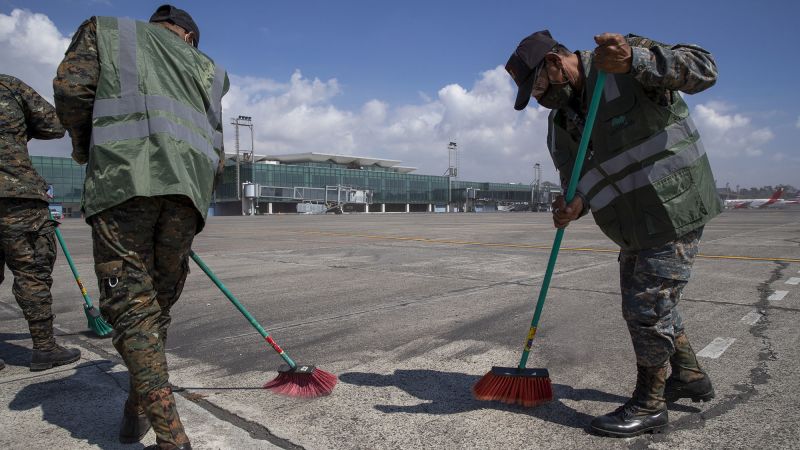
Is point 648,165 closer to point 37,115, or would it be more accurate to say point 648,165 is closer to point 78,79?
point 78,79

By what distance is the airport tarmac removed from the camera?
91.1 inches

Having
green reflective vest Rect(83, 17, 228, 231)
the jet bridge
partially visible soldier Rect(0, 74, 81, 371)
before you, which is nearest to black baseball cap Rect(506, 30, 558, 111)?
green reflective vest Rect(83, 17, 228, 231)

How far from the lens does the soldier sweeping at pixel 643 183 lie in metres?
2.28

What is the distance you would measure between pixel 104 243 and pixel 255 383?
1.35 meters

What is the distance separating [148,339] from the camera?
204cm

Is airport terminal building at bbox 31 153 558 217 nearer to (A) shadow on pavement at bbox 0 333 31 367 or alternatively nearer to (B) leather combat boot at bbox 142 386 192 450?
(A) shadow on pavement at bbox 0 333 31 367

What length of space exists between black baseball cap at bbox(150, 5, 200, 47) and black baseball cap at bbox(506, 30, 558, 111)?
1532 millimetres

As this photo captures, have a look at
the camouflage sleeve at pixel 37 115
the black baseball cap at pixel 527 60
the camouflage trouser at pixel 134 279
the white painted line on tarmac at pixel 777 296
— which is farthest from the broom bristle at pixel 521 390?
the white painted line on tarmac at pixel 777 296

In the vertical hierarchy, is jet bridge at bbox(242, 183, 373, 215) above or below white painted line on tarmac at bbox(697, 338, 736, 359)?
above

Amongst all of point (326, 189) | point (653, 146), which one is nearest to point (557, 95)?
point (653, 146)

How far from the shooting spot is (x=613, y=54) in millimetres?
2059

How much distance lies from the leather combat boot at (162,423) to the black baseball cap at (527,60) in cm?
206

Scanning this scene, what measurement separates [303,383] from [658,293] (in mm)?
1890

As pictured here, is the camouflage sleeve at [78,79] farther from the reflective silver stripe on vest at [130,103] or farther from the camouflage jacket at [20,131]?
the camouflage jacket at [20,131]
